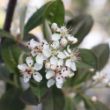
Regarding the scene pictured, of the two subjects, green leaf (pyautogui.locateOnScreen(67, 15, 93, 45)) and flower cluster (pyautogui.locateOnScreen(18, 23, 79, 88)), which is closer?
flower cluster (pyautogui.locateOnScreen(18, 23, 79, 88))

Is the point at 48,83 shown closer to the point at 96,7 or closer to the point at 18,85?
the point at 18,85

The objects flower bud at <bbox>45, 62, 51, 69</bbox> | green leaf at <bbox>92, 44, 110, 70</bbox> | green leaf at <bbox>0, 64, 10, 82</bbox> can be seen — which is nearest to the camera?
flower bud at <bbox>45, 62, 51, 69</bbox>

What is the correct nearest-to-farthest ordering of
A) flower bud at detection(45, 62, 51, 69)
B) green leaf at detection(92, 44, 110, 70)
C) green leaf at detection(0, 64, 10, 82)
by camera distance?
1. flower bud at detection(45, 62, 51, 69)
2. green leaf at detection(0, 64, 10, 82)
3. green leaf at detection(92, 44, 110, 70)

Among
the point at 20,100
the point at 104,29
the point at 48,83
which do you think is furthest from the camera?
the point at 104,29

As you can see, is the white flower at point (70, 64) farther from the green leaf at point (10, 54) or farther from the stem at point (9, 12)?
the stem at point (9, 12)

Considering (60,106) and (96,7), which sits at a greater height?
(96,7)

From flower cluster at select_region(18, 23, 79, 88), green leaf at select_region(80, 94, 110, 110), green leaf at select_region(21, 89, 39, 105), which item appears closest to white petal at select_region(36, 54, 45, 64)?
flower cluster at select_region(18, 23, 79, 88)

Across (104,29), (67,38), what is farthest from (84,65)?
(104,29)

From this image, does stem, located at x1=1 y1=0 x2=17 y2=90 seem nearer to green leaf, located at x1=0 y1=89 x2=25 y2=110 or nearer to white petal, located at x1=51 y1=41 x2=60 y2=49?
green leaf, located at x1=0 y1=89 x2=25 y2=110

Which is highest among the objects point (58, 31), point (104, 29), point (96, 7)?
point (96, 7)
